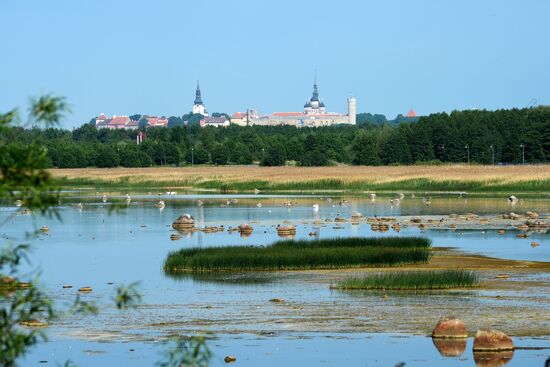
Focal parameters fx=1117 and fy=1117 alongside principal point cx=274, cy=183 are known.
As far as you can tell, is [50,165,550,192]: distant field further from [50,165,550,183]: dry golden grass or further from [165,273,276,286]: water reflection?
[165,273,276,286]: water reflection

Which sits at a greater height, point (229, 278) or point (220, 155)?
point (220, 155)

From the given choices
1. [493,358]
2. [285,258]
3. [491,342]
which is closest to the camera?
[493,358]

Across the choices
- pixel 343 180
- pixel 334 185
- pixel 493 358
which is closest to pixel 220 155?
pixel 343 180

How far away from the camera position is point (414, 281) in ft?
96.3

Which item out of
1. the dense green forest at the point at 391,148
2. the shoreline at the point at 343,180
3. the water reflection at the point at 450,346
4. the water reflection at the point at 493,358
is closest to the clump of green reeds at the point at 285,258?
the water reflection at the point at 450,346

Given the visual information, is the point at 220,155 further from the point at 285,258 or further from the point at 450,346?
the point at 450,346

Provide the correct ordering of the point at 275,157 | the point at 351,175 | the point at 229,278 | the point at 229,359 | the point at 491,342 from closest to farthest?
1. the point at 229,359
2. the point at 491,342
3. the point at 229,278
4. the point at 351,175
5. the point at 275,157

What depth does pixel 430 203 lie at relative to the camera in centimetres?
7200

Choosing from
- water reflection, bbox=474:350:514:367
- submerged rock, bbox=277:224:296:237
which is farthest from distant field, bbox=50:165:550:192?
water reflection, bbox=474:350:514:367

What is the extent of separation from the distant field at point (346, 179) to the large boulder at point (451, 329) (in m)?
63.5

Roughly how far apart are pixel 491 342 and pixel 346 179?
263ft

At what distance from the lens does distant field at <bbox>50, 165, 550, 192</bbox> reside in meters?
89.1

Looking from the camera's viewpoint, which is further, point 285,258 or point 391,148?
point 391,148

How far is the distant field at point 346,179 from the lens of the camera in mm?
89119
